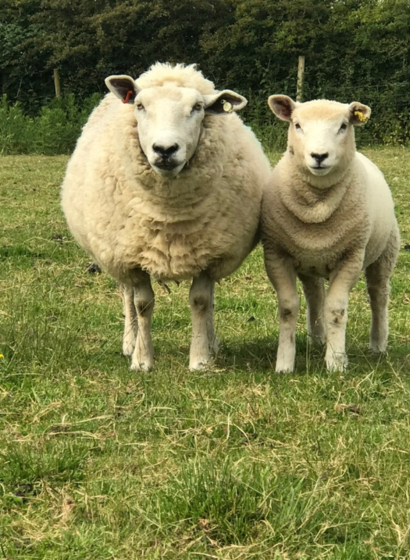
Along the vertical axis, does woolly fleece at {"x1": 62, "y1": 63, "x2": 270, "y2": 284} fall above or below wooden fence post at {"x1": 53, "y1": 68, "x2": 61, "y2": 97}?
above

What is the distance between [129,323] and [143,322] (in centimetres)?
55

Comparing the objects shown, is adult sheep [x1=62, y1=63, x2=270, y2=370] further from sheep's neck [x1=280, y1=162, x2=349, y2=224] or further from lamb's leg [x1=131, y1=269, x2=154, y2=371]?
sheep's neck [x1=280, y1=162, x2=349, y2=224]

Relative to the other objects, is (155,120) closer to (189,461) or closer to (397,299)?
(189,461)

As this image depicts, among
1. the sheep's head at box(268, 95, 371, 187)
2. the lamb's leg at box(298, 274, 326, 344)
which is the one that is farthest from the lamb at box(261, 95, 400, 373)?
the lamb's leg at box(298, 274, 326, 344)

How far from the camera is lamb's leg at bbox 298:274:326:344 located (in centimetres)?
519

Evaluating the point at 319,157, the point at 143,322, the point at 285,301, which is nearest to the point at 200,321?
the point at 143,322

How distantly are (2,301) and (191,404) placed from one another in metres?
2.25

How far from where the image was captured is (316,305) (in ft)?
17.2

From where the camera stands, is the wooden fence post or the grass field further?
the wooden fence post

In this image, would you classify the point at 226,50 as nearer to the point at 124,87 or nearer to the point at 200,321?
the point at 124,87

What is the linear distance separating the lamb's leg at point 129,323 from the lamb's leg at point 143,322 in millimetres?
245

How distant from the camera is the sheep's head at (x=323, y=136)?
4176 mm

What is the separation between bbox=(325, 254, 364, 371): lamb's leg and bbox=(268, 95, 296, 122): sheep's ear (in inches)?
34.0

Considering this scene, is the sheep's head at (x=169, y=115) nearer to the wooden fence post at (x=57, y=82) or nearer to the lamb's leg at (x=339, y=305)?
the lamb's leg at (x=339, y=305)
